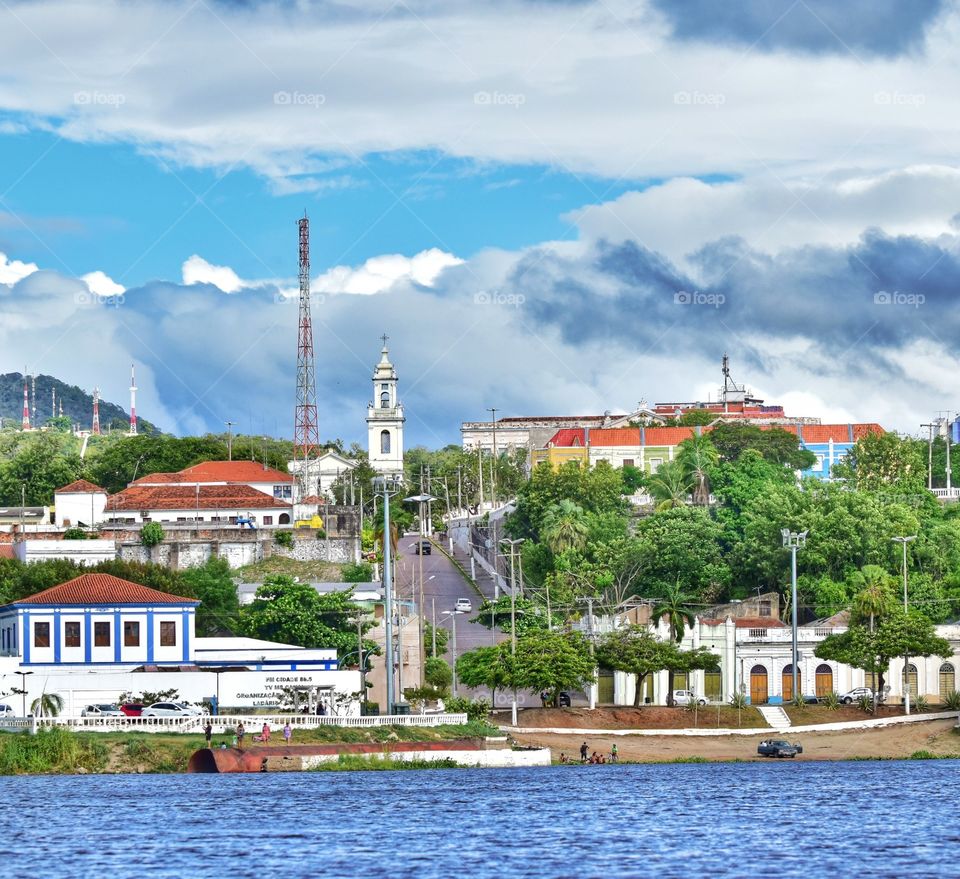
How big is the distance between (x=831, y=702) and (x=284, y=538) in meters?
58.6

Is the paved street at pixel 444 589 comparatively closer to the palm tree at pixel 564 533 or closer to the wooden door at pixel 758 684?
the palm tree at pixel 564 533

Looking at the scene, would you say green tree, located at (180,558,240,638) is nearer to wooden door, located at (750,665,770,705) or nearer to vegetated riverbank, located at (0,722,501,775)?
wooden door, located at (750,665,770,705)

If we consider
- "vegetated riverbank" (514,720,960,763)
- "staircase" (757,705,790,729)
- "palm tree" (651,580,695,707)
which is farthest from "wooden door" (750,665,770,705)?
→ "vegetated riverbank" (514,720,960,763)

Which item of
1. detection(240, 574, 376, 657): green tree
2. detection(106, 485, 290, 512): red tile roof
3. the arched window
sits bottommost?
the arched window

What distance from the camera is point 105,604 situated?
109 m

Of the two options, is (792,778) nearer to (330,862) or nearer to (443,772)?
(443,772)

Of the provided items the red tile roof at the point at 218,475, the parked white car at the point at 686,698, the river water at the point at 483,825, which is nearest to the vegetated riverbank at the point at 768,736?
the parked white car at the point at 686,698

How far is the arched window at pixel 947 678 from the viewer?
397 ft

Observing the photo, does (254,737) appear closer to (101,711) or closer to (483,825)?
(101,711)

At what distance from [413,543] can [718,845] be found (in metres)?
128

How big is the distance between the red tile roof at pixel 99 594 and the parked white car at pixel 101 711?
15.3m

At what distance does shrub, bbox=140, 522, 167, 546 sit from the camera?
156750 millimetres

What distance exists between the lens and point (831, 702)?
368 ft

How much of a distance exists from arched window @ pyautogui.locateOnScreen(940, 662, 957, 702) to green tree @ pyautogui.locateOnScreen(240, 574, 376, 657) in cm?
A: 3183
